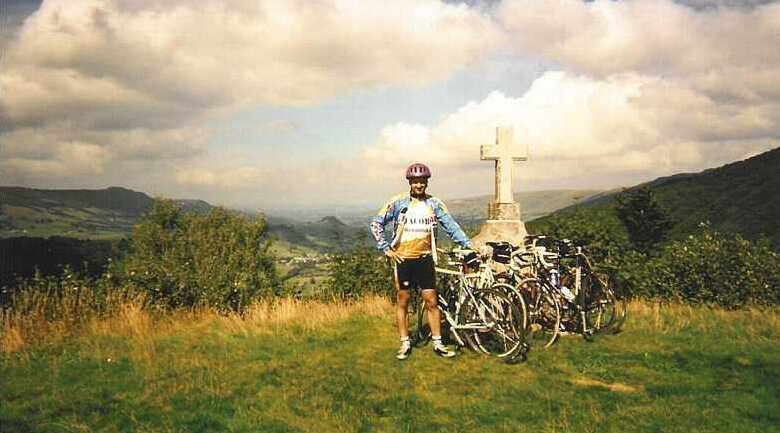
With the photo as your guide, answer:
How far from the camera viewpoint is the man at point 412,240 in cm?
709

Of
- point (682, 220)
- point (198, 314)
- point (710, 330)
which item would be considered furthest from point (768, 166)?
point (198, 314)

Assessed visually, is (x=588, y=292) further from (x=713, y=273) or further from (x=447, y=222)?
(x=713, y=273)

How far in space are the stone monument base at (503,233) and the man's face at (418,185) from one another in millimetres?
2286

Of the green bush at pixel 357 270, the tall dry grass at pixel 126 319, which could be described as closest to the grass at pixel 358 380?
the tall dry grass at pixel 126 319

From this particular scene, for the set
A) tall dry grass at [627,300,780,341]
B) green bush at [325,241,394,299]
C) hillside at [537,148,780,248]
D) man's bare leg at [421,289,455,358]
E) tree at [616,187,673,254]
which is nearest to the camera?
man's bare leg at [421,289,455,358]

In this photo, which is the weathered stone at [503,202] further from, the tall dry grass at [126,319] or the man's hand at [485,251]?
the tall dry grass at [126,319]

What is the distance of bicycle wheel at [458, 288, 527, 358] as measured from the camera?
273 inches

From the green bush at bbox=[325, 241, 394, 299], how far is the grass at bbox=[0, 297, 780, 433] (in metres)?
6.59

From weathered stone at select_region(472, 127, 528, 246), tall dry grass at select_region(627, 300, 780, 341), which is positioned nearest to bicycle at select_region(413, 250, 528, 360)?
weathered stone at select_region(472, 127, 528, 246)

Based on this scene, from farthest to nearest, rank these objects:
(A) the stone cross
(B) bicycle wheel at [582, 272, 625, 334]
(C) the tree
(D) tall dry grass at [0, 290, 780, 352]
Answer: (C) the tree < (A) the stone cross < (B) bicycle wheel at [582, 272, 625, 334] < (D) tall dry grass at [0, 290, 780, 352]

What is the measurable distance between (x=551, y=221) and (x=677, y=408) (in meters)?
7.37

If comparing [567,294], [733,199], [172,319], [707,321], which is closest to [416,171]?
[567,294]

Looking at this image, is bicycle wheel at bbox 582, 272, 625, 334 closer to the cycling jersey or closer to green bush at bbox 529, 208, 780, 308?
the cycling jersey

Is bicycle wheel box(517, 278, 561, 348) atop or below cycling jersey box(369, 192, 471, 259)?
below
